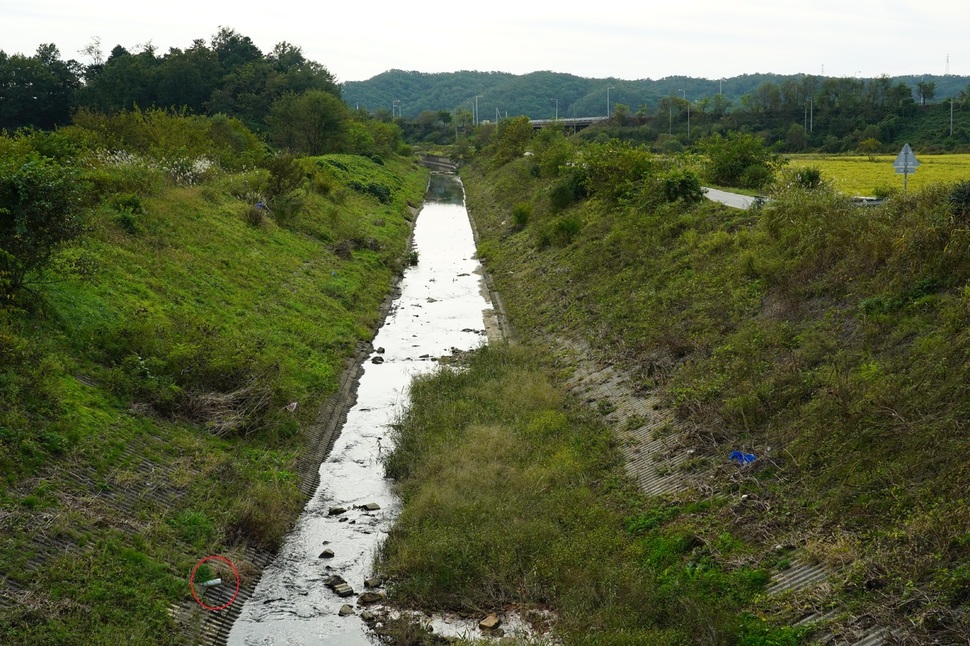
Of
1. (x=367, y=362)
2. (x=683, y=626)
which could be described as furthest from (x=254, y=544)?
(x=367, y=362)

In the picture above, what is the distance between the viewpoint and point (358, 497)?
17000 millimetres

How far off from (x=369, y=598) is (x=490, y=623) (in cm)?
209

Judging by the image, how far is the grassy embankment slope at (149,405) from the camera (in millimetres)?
11844

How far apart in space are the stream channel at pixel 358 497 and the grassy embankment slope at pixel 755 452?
77 centimetres

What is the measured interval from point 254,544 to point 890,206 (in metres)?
14.9

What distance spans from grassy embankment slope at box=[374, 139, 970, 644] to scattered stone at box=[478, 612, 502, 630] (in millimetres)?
438

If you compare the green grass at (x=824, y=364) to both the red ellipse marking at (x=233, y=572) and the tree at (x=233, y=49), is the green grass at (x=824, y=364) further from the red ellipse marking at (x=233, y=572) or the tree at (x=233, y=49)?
the tree at (x=233, y=49)

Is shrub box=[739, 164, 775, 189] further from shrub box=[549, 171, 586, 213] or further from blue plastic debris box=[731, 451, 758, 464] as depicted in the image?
blue plastic debris box=[731, 451, 758, 464]

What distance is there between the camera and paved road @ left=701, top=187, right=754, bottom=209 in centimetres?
2895

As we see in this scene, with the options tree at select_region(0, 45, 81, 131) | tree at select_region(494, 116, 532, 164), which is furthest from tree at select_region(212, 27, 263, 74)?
tree at select_region(494, 116, 532, 164)

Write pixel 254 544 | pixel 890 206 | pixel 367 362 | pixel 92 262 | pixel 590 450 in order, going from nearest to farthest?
pixel 254 544
pixel 590 450
pixel 890 206
pixel 92 262
pixel 367 362

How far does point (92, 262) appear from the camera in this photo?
68.6 ft

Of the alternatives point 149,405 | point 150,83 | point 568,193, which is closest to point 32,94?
point 150,83

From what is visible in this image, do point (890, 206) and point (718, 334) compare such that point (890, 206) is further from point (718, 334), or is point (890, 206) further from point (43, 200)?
point (43, 200)
